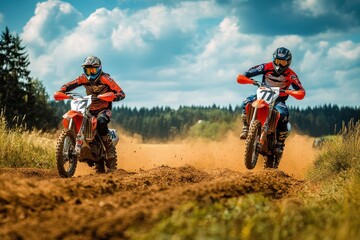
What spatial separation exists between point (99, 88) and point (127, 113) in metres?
147

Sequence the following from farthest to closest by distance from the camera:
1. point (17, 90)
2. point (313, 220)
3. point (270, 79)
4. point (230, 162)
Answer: point (17, 90)
point (230, 162)
point (270, 79)
point (313, 220)

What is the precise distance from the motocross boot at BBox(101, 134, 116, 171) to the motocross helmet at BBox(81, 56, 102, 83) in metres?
1.25

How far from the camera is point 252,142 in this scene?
10.7 m

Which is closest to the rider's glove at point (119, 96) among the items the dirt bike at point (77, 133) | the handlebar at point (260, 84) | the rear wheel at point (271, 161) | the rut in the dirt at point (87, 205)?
the dirt bike at point (77, 133)

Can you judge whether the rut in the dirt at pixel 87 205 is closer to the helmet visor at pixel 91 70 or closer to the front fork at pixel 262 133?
the front fork at pixel 262 133

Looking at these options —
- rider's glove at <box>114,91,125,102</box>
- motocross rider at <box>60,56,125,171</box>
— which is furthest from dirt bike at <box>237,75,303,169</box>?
motocross rider at <box>60,56,125,171</box>

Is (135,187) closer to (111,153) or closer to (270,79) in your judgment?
(111,153)

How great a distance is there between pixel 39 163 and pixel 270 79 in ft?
20.2

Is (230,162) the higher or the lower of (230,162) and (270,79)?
the lower

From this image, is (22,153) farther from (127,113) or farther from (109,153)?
(127,113)

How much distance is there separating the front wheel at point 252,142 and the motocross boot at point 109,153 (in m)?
2.82

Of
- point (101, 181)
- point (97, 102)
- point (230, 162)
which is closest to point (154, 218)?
point (101, 181)

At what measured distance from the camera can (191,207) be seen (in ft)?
14.7

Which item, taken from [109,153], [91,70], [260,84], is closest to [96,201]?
[109,153]
